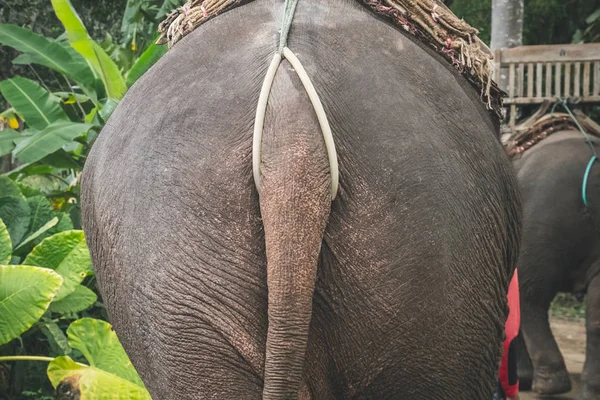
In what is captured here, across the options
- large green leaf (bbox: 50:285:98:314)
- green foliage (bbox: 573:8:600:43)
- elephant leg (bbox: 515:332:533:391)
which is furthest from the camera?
green foliage (bbox: 573:8:600:43)

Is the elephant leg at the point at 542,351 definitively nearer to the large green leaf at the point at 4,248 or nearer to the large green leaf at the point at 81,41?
the large green leaf at the point at 81,41

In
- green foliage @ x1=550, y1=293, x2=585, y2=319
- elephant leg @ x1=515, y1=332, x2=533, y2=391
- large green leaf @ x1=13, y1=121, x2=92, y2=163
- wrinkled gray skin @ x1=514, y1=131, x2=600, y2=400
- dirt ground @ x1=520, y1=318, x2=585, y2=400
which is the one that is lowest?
green foliage @ x1=550, y1=293, x2=585, y2=319

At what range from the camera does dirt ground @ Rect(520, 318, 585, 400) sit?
290 inches

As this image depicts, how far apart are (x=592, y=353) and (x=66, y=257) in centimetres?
369

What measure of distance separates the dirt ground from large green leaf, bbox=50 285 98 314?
362cm

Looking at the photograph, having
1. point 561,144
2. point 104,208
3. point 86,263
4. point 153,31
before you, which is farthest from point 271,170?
point 153,31

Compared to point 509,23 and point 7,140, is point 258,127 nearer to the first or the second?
point 7,140

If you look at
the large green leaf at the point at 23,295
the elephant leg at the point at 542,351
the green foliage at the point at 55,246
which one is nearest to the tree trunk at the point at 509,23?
the elephant leg at the point at 542,351

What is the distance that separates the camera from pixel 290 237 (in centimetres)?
191

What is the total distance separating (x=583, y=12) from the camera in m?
12.6

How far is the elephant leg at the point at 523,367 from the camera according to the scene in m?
7.58

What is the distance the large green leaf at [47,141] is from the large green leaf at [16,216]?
0.25m

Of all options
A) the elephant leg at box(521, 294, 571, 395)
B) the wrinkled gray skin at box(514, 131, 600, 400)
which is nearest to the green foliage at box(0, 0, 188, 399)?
the wrinkled gray skin at box(514, 131, 600, 400)

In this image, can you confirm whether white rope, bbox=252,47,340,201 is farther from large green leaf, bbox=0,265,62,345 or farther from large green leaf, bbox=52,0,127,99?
large green leaf, bbox=52,0,127,99
